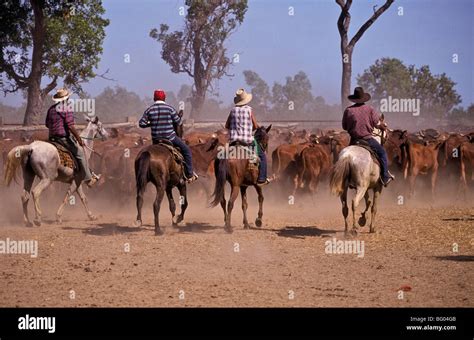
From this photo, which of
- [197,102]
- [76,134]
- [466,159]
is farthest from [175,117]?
[197,102]

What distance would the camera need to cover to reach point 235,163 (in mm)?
13516

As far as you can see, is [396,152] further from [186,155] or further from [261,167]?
[186,155]

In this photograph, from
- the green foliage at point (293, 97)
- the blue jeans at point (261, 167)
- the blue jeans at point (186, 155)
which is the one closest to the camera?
the blue jeans at point (186, 155)

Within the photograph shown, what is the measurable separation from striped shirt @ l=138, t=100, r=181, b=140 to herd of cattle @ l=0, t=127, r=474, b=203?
3.62m

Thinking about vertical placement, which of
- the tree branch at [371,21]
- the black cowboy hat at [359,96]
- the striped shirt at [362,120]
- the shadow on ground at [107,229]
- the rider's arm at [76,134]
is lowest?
the shadow on ground at [107,229]

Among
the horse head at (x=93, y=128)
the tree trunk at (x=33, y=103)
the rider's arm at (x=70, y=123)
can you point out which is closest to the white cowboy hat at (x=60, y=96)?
the rider's arm at (x=70, y=123)

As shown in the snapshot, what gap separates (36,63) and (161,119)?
1410 cm

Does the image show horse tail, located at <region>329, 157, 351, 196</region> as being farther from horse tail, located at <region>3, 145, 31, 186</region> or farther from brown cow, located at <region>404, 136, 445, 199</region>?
brown cow, located at <region>404, 136, 445, 199</region>

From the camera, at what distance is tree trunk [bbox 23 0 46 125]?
26172mm

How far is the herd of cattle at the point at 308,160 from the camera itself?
1773 cm

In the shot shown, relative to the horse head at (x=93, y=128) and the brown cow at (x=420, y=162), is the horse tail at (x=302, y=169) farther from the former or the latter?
the horse head at (x=93, y=128)

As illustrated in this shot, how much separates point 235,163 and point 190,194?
17.7 feet

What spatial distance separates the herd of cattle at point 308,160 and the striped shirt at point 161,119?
362 centimetres
